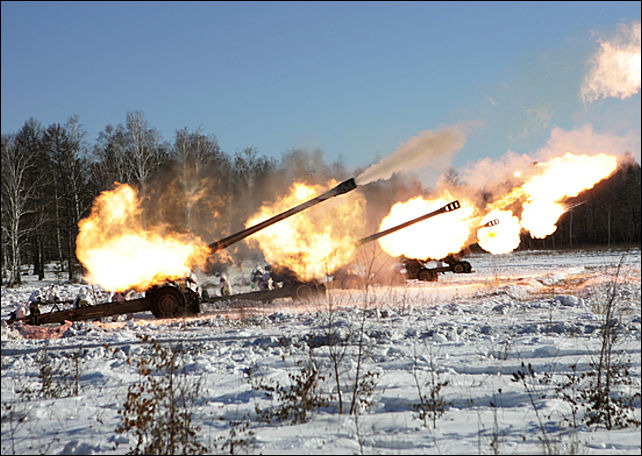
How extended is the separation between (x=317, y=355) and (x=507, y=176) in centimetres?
1434

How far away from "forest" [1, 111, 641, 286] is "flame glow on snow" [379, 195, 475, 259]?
5.00 meters

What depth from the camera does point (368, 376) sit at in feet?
21.5

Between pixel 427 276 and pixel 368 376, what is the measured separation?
14.8 m

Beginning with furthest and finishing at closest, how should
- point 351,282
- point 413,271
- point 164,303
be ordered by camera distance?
point 413,271
point 351,282
point 164,303

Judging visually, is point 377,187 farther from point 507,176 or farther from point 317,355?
point 317,355

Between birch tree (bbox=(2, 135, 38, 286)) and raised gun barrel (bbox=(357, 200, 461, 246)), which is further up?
birch tree (bbox=(2, 135, 38, 286))

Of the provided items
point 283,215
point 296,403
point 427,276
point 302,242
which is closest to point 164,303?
point 283,215

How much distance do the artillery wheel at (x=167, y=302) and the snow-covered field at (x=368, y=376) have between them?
507 millimetres

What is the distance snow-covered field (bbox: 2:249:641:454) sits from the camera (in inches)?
185

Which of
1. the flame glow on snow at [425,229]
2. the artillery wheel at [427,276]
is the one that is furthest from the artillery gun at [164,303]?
the artillery wheel at [427,276]

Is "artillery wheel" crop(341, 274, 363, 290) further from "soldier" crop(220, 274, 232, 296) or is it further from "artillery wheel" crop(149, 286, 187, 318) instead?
"artillery wheel" crop(149, 286, 187, 318)

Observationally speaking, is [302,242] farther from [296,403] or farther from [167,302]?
[296,403]

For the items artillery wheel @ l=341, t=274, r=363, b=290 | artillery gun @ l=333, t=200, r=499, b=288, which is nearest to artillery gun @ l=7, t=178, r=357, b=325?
artillery gun @ l=333, t=200, r=499, b=288

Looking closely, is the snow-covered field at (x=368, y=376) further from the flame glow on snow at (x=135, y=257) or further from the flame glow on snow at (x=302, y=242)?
the flame glow on snow at (x=302, y=242)
